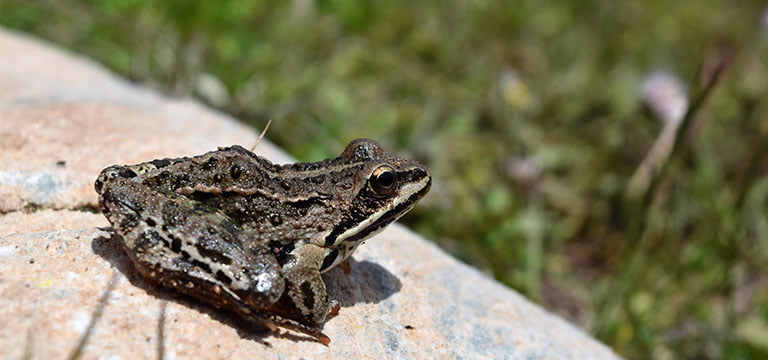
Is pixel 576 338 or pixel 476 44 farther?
pixel 476 44

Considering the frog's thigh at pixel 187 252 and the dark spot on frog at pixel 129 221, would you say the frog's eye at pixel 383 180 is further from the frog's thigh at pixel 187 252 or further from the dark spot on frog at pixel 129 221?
the dark spot on frog at pixel 129 221

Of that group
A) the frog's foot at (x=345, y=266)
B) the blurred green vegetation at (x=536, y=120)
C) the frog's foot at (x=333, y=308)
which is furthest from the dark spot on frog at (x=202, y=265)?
the blurred green vegetation at (x=536, y=120)

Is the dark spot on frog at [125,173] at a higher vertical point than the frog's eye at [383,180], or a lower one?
lower

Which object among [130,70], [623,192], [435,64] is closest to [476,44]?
[435,64]

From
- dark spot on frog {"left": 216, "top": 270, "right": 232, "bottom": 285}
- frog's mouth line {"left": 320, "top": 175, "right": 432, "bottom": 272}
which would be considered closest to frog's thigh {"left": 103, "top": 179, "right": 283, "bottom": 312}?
dark spot on frog {"left": 216, "top": 270, "right": 232, "bottom": 285}

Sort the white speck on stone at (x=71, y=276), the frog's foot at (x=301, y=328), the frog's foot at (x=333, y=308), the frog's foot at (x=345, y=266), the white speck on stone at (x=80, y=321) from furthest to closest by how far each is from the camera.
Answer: the frog's foot at (x=345, y=266)
the frog's foot at (x=333, y=308)
the frog's foot at (x=301, y=328)
the white speck on stone at (x=71, y=276)
the white speck on stone at (x=80, y=321)

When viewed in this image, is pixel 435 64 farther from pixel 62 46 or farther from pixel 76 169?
pixel 76 169

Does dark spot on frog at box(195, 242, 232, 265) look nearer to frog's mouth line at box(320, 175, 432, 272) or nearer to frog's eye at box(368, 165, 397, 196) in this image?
frog's mouth line at box(320, 175, 432, 272)
